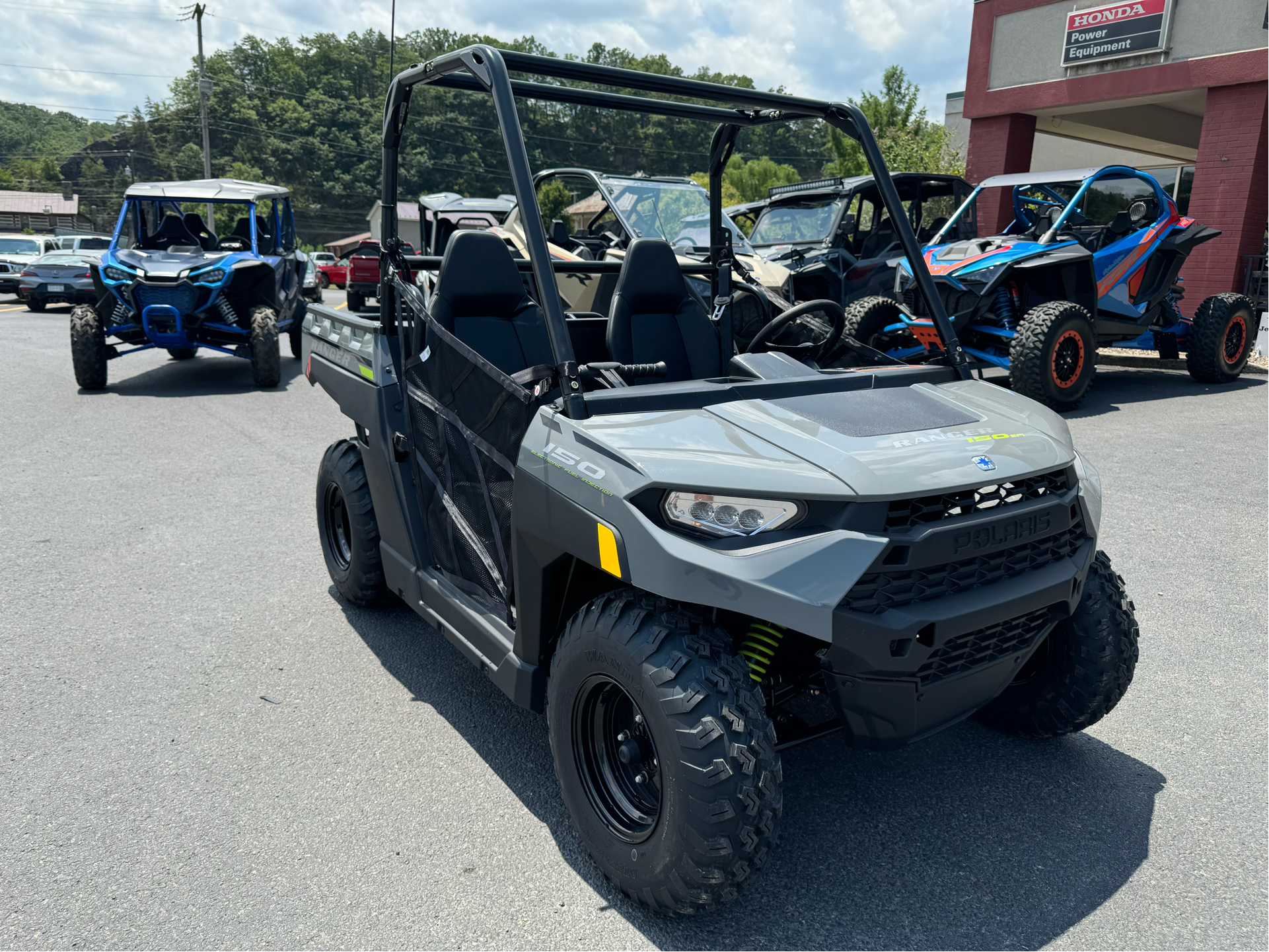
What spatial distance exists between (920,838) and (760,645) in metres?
0.81

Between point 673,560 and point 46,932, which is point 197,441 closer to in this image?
point 46,932

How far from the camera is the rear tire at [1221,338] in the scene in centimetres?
974

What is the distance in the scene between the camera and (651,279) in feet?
11.8

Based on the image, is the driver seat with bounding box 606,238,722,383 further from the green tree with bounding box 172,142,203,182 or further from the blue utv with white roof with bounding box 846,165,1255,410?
the green tree with bounding box 172,142,203,182

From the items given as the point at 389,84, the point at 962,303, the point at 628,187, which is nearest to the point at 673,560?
the point at 389,84

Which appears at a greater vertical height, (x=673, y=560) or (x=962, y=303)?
(x=962, y=303)

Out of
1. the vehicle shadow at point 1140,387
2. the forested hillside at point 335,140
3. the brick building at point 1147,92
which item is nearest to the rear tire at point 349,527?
the vehicle shadow at point 1140,387

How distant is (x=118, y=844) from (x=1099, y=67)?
16066 millimetres

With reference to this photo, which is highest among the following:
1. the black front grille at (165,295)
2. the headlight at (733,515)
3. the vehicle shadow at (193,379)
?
the black front grille at (165,295)

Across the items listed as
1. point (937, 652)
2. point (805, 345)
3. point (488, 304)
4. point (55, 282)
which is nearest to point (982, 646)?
point (937, 652)

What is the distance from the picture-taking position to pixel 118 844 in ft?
8.23

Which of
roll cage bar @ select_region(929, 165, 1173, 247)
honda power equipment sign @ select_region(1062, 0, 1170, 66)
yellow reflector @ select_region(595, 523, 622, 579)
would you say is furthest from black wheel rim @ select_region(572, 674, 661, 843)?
honda power equipment sign @ select_region(1062, 0, 1170, 66)

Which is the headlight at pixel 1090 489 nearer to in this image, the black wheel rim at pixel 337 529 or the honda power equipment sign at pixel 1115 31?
the black wheel rim at pixel 337 529

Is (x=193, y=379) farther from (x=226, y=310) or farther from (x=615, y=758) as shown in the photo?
(x=615, y=758)
